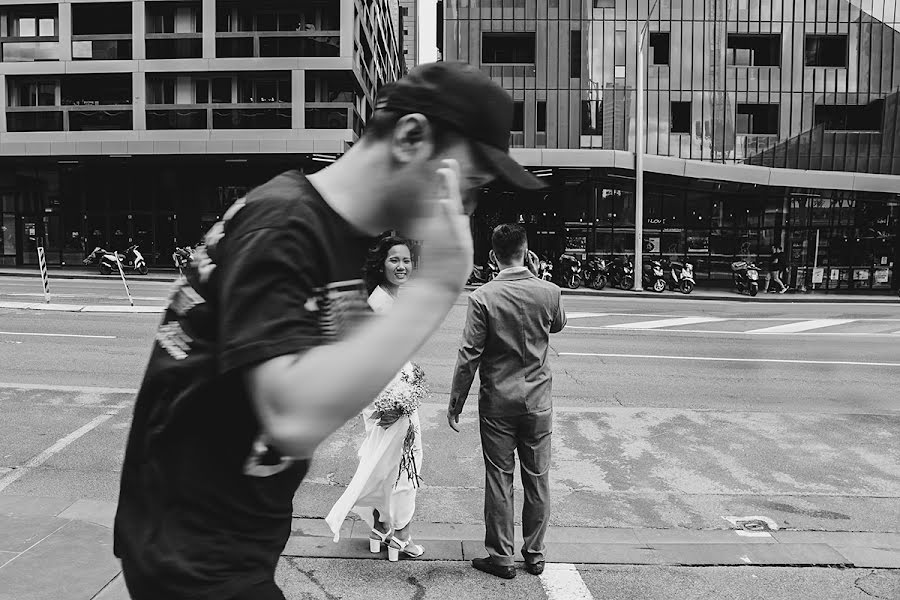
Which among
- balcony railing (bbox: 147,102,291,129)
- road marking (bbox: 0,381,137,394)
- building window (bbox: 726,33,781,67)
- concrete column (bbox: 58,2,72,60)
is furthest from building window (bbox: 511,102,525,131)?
road marking (bbox: 0,381,137,394)

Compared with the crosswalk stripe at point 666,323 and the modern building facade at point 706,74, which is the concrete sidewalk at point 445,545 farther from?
the modern building facade at point 706,74

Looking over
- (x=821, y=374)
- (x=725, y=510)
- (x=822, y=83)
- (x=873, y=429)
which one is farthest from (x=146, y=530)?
(x=822, y=83)

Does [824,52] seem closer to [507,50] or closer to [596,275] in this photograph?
[507,50]

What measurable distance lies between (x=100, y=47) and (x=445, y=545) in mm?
37242

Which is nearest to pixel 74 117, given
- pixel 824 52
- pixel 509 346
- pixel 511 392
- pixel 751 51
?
pixel 751 51

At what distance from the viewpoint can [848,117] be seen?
1625 inches

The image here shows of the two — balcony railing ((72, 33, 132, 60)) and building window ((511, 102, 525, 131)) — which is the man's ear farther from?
building window ((511, 102, 525, 131))

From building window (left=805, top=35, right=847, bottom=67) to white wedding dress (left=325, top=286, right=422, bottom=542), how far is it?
4288 cm

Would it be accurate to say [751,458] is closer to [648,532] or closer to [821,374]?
[648,532]

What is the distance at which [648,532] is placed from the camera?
17.2 feet

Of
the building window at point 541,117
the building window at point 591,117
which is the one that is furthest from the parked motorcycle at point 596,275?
the building window at point 591,117

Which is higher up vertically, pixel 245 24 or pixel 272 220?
pixel 245 24

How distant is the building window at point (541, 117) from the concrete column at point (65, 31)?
22407 mm

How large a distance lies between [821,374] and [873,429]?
11.7 ft
